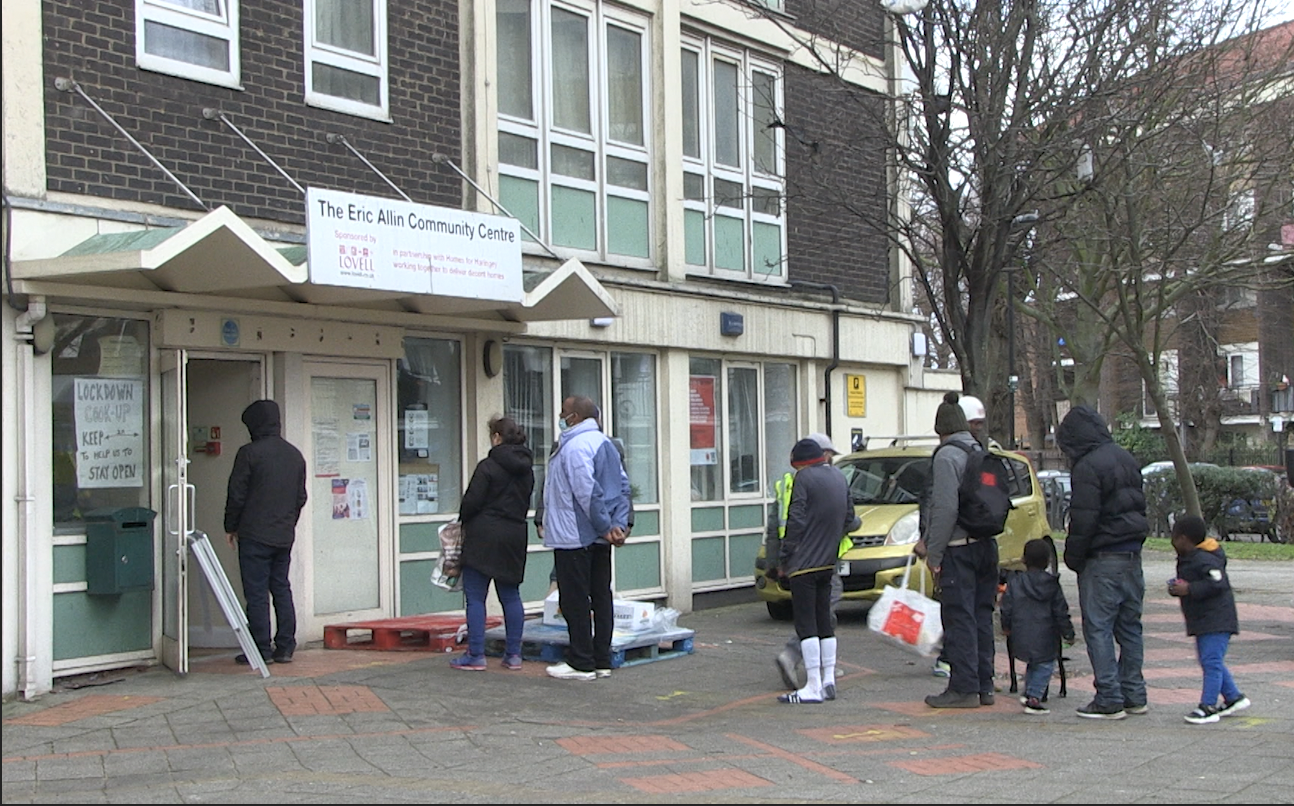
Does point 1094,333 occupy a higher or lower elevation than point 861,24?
lower

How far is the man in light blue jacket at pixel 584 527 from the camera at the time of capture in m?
9.49

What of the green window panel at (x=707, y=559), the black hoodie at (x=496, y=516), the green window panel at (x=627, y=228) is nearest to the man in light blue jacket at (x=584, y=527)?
the black hoodie at (x=496, y=516)

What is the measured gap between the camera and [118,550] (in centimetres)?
923

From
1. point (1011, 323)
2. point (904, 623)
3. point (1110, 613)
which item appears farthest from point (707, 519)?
point (1011, 323)

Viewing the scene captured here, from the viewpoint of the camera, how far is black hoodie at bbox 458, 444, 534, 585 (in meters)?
9.70

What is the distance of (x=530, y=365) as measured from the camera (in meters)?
12.8

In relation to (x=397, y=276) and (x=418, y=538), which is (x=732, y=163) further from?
(x=397, y=276)

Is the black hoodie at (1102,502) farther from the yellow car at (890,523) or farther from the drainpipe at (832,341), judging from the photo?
the drainpipe at (832,341)

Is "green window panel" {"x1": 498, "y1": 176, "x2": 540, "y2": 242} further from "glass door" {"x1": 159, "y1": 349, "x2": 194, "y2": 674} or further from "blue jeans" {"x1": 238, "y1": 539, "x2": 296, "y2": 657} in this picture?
"blue jeans" {"x1": 238, "y1": 539, "x2": 296, "y2": 657}

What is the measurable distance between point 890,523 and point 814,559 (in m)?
4.00

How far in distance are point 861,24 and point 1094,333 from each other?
62.4ft

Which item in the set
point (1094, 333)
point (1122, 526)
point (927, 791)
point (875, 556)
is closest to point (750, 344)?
point (875, 556)

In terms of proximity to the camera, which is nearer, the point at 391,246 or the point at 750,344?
the point at 391,246

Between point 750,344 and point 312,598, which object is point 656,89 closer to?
point 750,344
